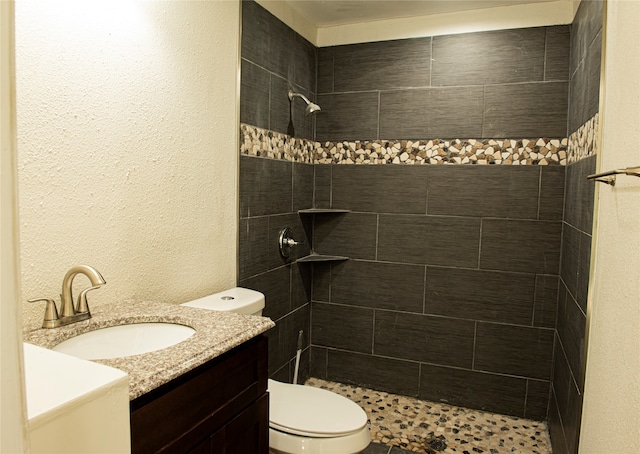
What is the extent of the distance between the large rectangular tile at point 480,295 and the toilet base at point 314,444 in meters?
1.21

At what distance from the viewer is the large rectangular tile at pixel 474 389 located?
264 centimetres

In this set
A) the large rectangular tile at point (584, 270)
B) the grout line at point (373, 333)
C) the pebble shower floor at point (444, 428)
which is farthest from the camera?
the grout line at point (373, 333)

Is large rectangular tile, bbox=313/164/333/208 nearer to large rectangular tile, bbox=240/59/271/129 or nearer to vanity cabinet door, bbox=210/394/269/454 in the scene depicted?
large rectangular tile, bbox=240/59/271/129

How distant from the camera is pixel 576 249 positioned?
1.97m

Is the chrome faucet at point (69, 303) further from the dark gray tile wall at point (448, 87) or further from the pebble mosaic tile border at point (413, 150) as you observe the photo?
the dark gray tile wall at point (448, 87)

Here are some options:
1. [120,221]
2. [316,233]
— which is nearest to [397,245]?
[316,233]

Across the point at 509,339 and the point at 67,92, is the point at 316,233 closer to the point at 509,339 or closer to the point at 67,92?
the point at 509,339

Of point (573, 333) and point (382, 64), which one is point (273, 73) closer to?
point (382, 64)

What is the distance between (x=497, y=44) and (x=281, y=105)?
49.1 inches

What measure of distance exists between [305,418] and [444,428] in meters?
1.09

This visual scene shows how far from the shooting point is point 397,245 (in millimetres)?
2811

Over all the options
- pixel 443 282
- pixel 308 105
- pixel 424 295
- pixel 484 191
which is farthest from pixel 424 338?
pixel 308 105

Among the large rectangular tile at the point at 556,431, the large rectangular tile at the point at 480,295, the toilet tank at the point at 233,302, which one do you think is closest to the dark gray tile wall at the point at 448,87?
the large rectangular tile at the point at 480,295

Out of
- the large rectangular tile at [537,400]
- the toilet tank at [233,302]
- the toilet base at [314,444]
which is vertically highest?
the toilet tank at [233,302]
